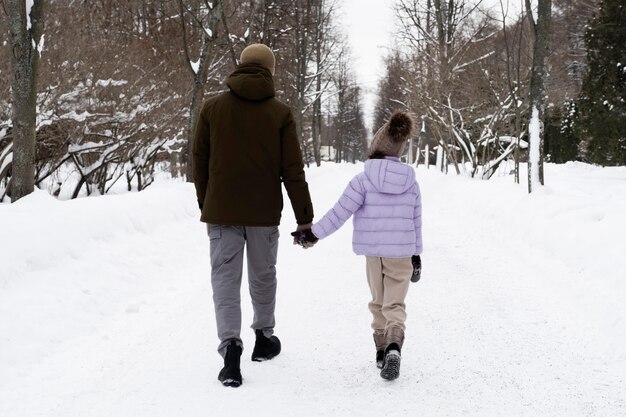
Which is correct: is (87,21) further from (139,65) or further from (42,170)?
(42,170)

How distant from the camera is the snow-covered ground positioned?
314 cm

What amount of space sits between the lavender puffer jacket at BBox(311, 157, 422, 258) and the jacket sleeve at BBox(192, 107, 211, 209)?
0.80 meters

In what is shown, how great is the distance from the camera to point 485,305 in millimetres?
5066

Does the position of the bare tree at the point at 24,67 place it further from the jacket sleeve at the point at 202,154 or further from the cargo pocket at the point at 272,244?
the cargo pocket at the point at 272,244

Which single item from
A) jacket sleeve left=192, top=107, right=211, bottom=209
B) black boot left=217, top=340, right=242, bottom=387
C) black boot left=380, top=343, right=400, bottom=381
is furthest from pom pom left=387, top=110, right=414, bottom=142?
black boot left=217, top=340, right=242, bottom=387

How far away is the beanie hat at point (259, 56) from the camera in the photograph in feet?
11.5

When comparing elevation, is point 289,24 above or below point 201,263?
above

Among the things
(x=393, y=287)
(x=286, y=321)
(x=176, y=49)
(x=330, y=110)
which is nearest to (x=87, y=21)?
(x=176, y=49)

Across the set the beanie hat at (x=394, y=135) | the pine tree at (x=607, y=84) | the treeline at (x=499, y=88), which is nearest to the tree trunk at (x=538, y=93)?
the treeline at (x=499, y=88)

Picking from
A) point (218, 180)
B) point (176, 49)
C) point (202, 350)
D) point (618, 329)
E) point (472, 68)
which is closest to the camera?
point (218, 180)

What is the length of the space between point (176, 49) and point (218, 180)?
42.7 ft

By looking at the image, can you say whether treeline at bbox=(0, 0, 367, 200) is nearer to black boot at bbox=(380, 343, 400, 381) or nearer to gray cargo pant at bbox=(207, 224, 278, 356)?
gray cargo pant at bbox=(207, 224, 278, 356)

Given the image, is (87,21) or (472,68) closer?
(87,21)

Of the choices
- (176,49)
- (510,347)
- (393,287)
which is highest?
(176,49)
